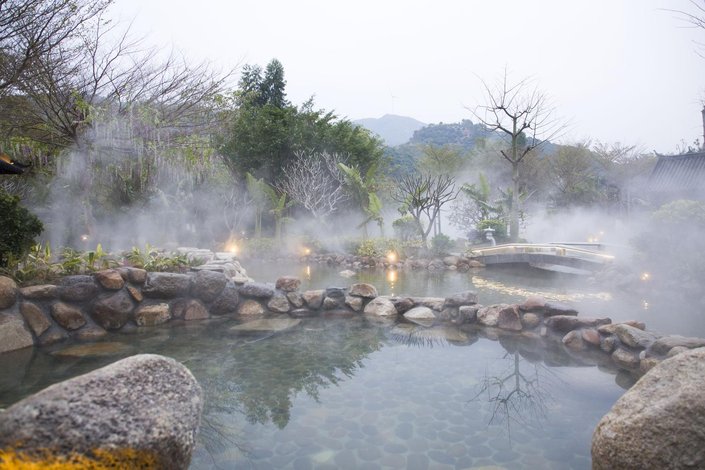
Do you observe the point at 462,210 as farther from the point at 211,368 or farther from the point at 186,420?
the point at 186,420

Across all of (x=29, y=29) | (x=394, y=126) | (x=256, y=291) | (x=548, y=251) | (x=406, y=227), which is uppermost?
(x=394, y=126)

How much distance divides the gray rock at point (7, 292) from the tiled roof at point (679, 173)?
21.9 metres

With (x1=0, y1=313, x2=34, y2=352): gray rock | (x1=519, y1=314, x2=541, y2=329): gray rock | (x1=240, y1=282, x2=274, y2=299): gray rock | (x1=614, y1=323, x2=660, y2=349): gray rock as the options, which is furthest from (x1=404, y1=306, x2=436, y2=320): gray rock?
(x1=0, y1=313, x2=34, y2=352): gray rock

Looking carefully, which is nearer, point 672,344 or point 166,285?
point 672,344

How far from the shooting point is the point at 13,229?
249 inches

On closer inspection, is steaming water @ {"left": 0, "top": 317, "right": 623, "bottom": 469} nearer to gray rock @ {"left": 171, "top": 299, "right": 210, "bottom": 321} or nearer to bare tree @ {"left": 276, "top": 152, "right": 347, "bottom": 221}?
gray rock @ {"left": 171, "top": 299, "right": 210, "bottom": 321}

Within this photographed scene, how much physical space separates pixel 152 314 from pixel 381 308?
3.75m

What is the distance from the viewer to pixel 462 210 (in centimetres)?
2653

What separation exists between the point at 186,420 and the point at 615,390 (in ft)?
13.9

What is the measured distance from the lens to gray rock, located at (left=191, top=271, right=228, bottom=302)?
7613 millimetres

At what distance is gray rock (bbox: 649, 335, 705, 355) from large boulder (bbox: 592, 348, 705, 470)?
7.52ft

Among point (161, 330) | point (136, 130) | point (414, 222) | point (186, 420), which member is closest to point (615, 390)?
point (186, 420)

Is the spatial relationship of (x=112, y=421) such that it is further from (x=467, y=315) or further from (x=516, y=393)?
(x=467, y=315)

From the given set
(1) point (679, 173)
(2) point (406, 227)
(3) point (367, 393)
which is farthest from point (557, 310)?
(1) point (679, 173)
